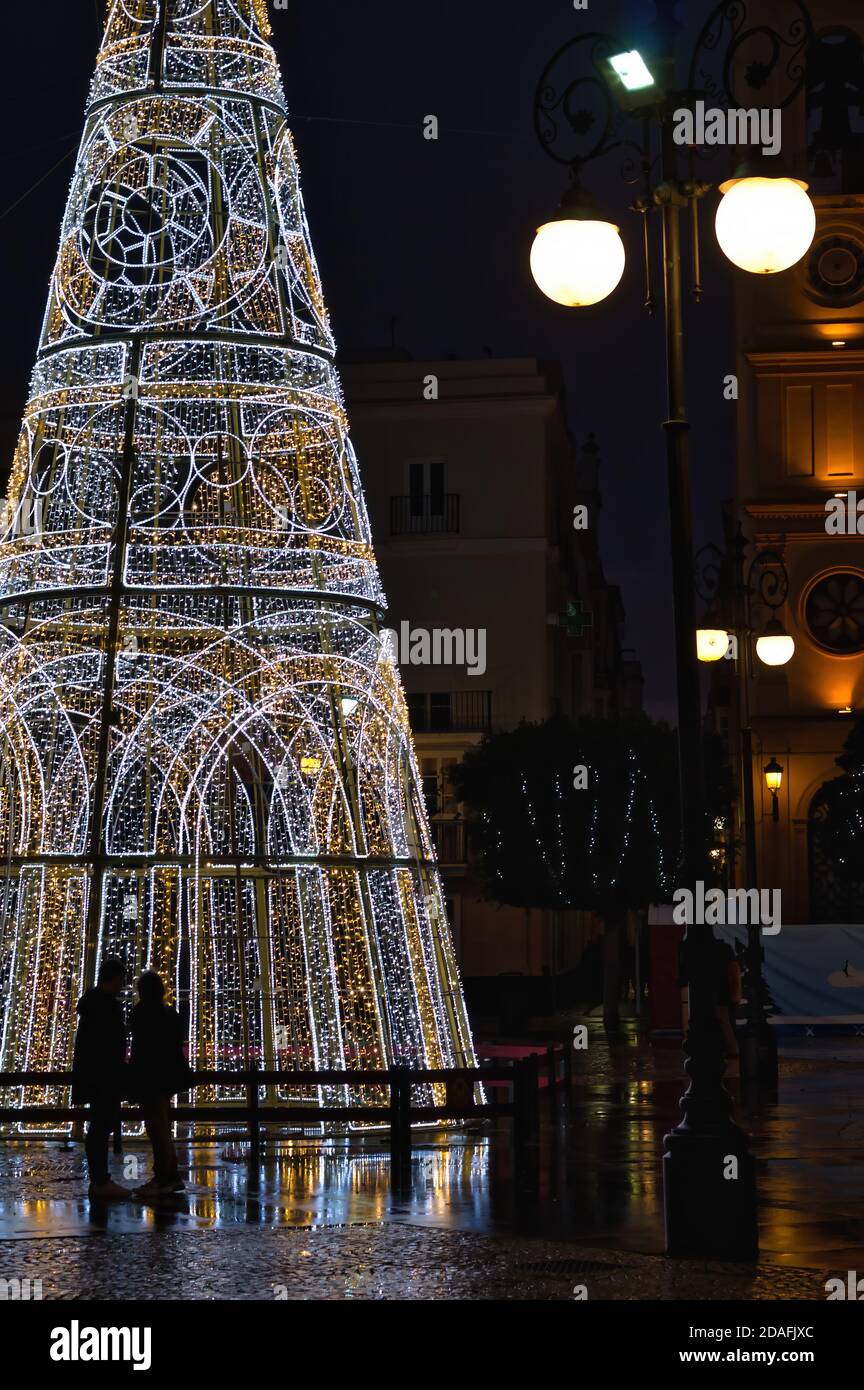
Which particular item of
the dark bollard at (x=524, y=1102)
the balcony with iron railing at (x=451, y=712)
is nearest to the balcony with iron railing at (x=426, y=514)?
the balcony with iron railing at (x=451, y=712)

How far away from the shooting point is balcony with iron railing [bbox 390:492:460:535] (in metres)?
44.2

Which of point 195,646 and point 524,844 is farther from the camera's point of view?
point 524,844

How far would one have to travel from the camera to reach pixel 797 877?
4100 centimetres

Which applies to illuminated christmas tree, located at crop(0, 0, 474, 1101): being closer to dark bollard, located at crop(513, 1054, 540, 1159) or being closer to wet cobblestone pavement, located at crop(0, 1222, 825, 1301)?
dark bollard, located at crop(513, 1054, 540, 1159)

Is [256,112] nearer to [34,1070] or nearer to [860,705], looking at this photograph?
[34,1070]

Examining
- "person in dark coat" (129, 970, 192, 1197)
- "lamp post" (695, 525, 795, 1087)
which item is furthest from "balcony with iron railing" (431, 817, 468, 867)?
"person in dark coat" (129, 970, 192, 1197)

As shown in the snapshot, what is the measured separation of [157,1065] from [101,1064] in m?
0.37

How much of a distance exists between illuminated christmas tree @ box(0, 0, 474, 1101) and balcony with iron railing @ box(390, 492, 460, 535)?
28297 mm

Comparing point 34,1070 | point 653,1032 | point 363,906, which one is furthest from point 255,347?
point 653,1032

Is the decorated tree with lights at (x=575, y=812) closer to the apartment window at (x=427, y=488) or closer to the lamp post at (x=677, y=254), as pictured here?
the apartment window at (x=427, y=488)

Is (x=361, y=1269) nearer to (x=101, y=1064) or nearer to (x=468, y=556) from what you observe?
(x=101, y=1064)

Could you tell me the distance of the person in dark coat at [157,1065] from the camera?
42.2 ft
